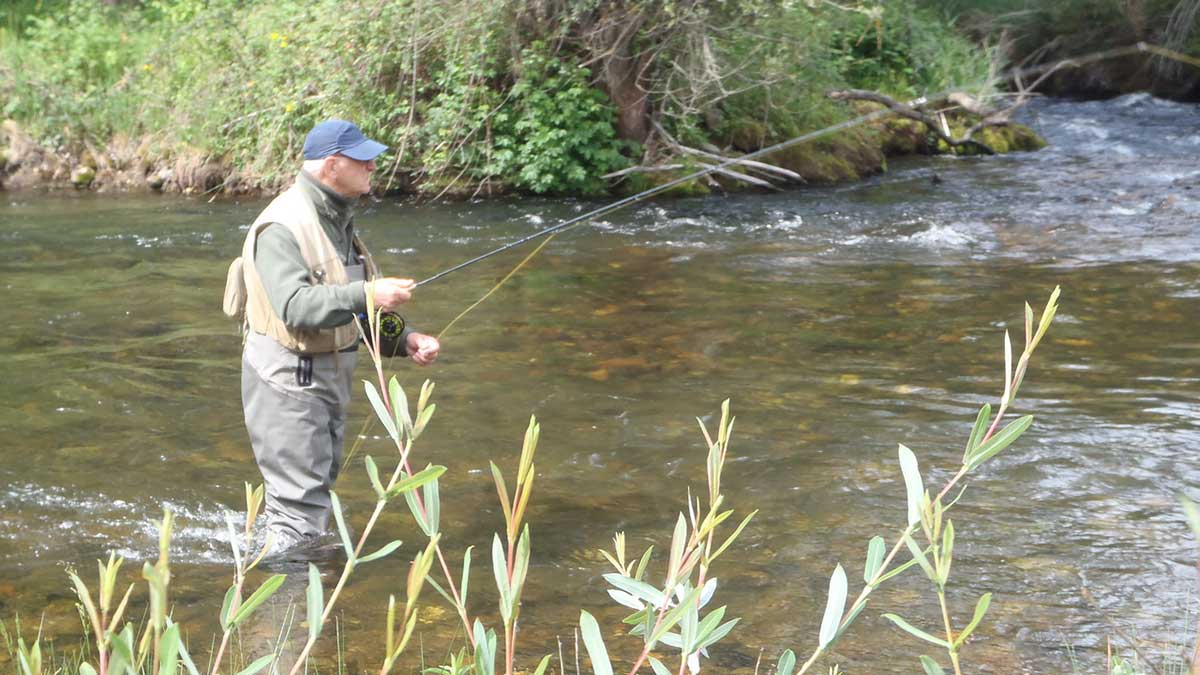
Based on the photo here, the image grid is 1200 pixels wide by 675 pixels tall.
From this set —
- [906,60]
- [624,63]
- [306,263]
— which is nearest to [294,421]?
[306,263]

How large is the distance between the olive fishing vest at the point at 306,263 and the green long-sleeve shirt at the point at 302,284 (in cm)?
3

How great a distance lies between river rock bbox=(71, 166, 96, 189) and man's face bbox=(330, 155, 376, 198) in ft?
41.5

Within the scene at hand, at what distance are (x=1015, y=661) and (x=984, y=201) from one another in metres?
9.73

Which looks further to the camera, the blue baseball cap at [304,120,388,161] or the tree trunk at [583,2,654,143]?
the tree trunk at [583,2,654,143]

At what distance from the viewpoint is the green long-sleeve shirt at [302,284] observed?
4.09 meters

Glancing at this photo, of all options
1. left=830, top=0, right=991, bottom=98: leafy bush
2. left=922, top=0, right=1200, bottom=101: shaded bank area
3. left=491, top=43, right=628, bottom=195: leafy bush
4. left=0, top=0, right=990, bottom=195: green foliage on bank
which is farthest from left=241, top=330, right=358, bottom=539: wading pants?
left=922, top=0, right=1200, bottom=101: shaded bank area

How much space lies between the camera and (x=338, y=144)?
4.33 meters

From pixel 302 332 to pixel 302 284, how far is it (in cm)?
25

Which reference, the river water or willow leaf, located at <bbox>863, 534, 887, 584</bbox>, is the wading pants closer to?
the river water

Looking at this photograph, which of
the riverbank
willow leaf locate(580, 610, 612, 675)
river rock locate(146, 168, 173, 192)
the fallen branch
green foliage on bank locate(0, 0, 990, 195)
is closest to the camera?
willow leaf locate(580, 610, 612, 675)

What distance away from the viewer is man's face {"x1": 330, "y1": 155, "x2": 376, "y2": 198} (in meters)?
A: 4.35

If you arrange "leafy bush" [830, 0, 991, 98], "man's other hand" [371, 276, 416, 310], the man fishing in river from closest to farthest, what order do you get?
"man's other hand" [371, 276, 416, 310], the man fishing in river, "leafy bush" [830, 0, 991, 98]

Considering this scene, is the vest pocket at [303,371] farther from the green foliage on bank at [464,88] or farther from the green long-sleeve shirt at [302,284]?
the green foliage on bank at [464,88]

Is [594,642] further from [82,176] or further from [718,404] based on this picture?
[82,176]
